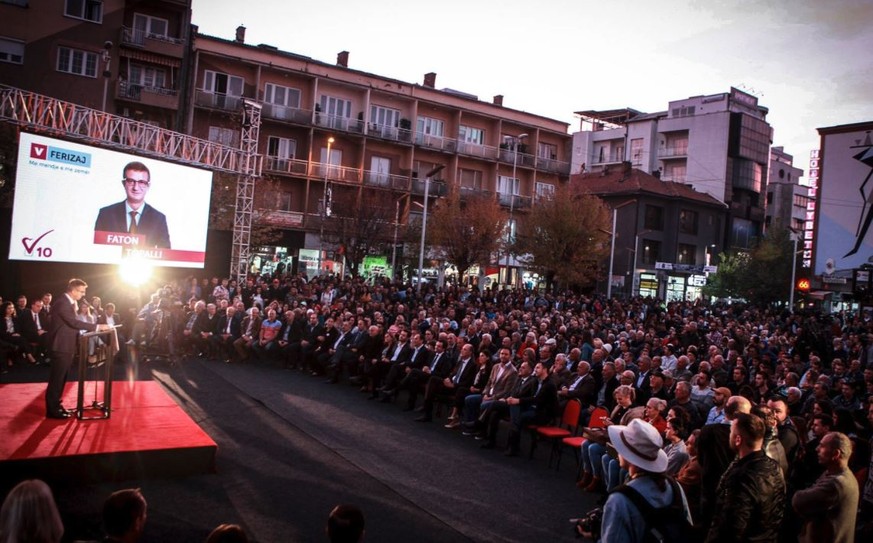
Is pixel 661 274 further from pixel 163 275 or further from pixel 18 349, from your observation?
pixel 18 349

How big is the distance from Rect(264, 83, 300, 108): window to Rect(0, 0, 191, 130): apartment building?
185 inches

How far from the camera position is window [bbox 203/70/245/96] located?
32.7 m

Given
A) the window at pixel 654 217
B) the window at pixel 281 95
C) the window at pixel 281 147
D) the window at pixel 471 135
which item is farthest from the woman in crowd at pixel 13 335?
the window at pixel 654 217

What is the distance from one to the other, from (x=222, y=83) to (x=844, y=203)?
115ft

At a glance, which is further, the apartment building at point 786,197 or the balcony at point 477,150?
the apartment building at point 786,197

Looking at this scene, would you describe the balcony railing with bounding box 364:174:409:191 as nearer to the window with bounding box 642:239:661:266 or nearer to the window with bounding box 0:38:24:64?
the window with bounding box 0:38:24:64

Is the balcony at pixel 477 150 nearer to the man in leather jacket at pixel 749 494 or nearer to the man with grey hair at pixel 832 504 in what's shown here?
the man with grey hair at pixel 832 504

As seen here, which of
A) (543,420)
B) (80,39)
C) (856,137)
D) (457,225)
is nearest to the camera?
(543,420)

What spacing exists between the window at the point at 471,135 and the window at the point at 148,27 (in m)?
18.4

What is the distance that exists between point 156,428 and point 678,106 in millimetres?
61732

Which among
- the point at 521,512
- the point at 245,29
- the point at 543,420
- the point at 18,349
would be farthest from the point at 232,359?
the point at 245,29

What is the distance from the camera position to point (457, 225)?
31.8 metres

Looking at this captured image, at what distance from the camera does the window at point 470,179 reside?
41.4 m

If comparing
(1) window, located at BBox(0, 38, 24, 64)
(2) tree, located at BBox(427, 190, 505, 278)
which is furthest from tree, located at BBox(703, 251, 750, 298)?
(1) window, located at BBox(0, 38, 24, 64)
